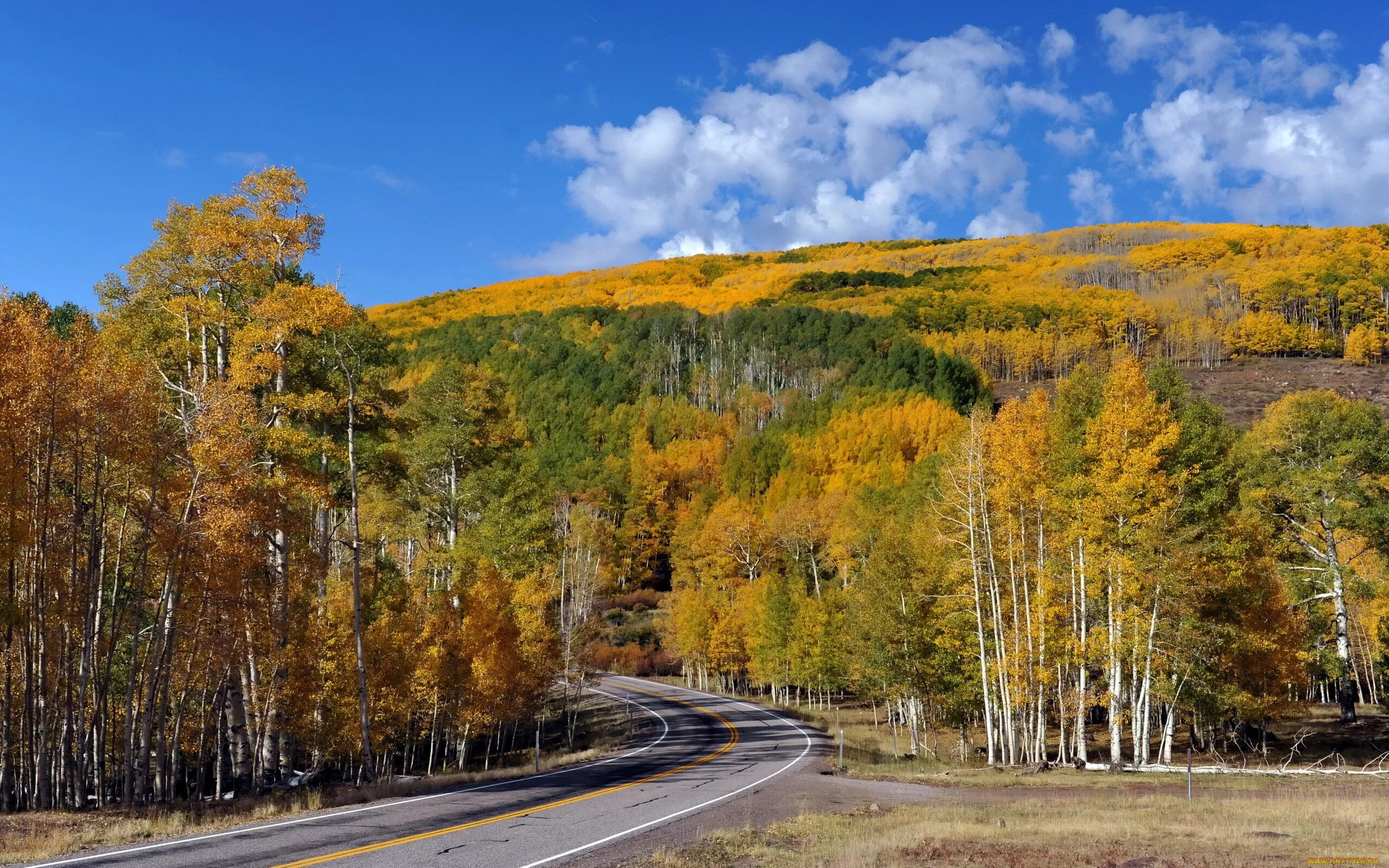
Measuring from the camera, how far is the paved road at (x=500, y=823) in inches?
460

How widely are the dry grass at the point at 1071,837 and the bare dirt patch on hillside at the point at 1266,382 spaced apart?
103 meters

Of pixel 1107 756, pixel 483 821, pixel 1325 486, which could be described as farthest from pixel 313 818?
pixel 1325 486

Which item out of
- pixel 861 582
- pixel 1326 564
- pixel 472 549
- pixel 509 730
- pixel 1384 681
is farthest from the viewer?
pixel 1384 681

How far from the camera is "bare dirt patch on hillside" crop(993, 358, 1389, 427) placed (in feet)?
390

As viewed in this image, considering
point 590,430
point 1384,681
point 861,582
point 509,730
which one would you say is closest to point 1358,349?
point 1384,681

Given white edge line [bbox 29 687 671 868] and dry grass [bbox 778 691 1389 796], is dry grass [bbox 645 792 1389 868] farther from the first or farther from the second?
white edge line [bbox 29 687 671 868]

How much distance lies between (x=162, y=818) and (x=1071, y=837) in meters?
15.6

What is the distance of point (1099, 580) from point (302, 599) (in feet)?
84.0

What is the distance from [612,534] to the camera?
101m

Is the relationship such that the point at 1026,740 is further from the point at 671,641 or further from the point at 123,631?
the point at 671,641

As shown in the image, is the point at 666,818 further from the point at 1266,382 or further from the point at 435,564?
the point at 1266,382

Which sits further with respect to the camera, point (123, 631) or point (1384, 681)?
point (1384, 681)

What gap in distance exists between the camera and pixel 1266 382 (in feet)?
443

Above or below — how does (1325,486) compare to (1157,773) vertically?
above
